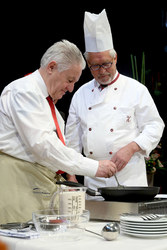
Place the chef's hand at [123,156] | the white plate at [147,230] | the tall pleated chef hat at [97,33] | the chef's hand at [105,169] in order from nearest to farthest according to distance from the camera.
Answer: the white plate at [147,230]
the chef's hand at [105,169]
the chef's hand at [123,156]
the tall pleated chef hat at [97,33]

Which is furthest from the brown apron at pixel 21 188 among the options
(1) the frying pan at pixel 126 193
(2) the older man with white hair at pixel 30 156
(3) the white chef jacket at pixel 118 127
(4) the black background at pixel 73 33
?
(4) the black background at pixel 73 33

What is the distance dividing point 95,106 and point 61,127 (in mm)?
660

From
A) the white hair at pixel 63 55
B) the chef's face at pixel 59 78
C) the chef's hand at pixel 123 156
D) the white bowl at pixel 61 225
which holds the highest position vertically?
the white hair at pixel 63 55

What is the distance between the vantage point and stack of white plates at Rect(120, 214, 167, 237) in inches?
47.5

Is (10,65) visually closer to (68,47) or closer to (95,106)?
(95,106)

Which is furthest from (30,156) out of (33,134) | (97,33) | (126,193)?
(97,33)

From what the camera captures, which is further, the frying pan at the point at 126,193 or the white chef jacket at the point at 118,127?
the white chef jacket at the point at 118,127

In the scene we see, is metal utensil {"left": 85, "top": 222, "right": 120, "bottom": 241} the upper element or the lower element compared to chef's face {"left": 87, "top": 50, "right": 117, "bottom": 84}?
lower

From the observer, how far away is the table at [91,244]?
1.09m

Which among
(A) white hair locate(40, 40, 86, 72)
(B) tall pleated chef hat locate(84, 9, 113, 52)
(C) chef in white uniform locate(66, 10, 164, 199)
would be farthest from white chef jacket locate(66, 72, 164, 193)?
(A) white hair locate(40, 40, 86, 72)

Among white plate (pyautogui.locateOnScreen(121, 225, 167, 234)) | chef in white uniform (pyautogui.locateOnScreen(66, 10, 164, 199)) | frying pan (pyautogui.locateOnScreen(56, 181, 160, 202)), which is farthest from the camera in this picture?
chef in white uniform (pyautogui.locateOnScreen(66, 10, 164, 199))

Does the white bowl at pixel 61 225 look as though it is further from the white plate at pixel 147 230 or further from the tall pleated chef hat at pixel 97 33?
the tall pleated chef hat at pixel 97 33

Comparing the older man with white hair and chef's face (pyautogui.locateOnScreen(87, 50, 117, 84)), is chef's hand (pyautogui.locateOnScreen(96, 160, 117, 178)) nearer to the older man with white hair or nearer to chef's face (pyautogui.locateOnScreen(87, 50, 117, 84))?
the older man with white hair

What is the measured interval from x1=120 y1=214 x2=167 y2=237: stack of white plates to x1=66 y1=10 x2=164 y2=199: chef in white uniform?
42.4 inches
